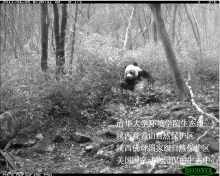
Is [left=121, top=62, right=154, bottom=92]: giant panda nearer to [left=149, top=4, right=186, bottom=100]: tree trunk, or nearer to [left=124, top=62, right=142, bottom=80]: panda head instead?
[left=124, top=62, right=142, bottom=80]: panda head

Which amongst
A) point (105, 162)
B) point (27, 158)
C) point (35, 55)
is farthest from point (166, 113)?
point (35, 55)

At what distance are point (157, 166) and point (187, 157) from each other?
0.26 meters

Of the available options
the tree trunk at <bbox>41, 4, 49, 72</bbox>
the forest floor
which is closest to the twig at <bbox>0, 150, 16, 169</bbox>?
the forest floor

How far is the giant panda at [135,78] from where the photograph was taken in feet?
9.15

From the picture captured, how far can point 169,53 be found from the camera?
242 centimetres

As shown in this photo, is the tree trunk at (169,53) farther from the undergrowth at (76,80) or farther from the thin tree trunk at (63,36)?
the thin tree trunk at (63,36)

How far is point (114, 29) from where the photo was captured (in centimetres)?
346

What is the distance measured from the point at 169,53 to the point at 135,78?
22.5 inches

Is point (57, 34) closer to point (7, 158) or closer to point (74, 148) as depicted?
point (74, 148)

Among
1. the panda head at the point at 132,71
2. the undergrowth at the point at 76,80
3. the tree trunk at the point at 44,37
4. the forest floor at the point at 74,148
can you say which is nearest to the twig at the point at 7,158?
the forest floor at the point at 74,148

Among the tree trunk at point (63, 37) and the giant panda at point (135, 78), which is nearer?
the giant panda at point (135, 78)

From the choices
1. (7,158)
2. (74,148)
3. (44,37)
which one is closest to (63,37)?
(44,37)

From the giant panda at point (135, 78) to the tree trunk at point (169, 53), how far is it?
0.42 meters

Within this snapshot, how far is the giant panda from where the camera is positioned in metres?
2.79
